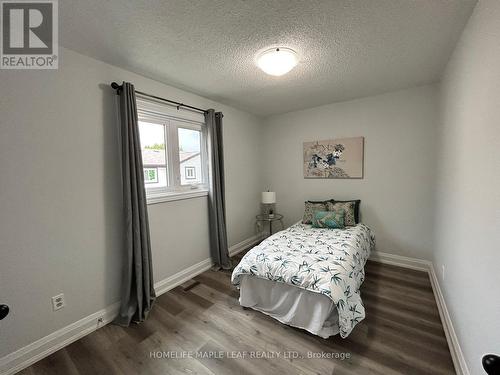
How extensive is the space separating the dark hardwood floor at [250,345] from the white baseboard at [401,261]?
0.68 m

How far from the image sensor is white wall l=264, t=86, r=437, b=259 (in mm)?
2688

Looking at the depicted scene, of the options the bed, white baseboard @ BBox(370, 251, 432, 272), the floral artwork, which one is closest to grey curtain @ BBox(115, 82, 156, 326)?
the bed

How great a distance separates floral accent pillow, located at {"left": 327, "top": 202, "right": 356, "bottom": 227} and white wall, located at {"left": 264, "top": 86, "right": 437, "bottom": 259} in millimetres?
205

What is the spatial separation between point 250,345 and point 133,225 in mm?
1449

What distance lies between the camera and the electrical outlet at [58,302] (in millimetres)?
1670

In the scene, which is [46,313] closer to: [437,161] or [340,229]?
[340,229]

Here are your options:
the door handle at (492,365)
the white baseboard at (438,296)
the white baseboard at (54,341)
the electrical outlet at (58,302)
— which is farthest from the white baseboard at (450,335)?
Answer: the electrical outlet at (58,302)

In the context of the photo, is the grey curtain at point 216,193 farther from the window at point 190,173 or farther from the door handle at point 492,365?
the door handle at point 492,365

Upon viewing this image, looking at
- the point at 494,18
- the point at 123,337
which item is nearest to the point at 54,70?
the point at 123,337

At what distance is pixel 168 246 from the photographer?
2490 millimetres

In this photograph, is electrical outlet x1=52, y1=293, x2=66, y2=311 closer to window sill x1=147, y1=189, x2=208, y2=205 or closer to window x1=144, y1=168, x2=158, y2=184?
window sill x1=147, y1=189, x2=208, y2=205

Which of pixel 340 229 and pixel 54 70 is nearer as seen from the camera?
pixel 54 70

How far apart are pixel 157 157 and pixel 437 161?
328 centimetres

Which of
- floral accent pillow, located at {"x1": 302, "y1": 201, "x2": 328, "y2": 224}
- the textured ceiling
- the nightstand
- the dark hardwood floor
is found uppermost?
the textured ceiling
